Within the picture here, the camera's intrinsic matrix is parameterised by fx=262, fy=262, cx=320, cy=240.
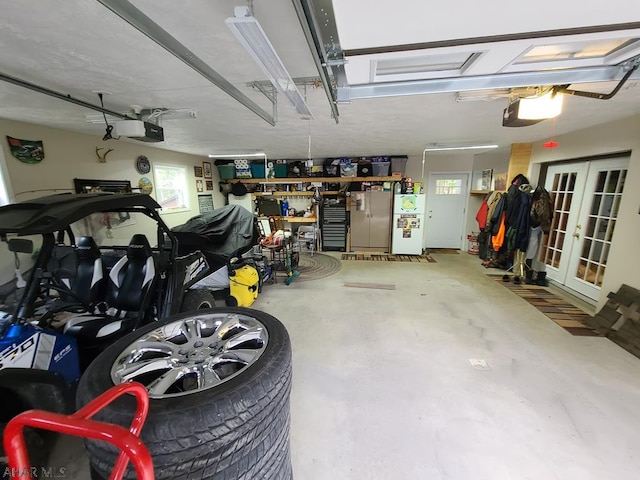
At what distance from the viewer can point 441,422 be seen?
1762 millimetres

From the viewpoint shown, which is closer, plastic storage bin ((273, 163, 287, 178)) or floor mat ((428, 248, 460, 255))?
floor mat ((428, 248, 460, 255))

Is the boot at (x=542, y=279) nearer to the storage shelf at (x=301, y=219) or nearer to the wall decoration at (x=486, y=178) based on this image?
the wall decoration at (x=486, y=178)

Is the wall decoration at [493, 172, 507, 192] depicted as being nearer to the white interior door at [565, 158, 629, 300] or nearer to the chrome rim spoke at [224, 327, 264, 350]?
the white interior door at [565, 158, 629, 300]

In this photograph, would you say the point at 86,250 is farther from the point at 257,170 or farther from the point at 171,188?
the point at 257,170

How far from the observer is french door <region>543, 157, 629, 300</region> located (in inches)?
132

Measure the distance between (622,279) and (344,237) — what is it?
4.60m

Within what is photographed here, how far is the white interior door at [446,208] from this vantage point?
6430mm

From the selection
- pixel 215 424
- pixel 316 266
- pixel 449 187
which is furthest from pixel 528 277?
pixel 215 424

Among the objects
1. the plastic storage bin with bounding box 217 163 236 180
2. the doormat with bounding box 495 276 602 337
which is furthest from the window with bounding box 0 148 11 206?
the doormat with bounding box 495 276 602 337

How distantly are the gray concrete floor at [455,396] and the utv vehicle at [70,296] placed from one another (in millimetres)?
1303

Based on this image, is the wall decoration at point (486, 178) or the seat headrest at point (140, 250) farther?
the wall decoration at point (486, 178)

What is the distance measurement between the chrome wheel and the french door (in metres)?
4.30

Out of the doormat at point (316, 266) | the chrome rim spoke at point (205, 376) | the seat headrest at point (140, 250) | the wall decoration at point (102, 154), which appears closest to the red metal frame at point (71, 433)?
the chrome rim spoke at point (205, 376)

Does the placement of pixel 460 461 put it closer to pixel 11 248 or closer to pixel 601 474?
pixel 601 474
